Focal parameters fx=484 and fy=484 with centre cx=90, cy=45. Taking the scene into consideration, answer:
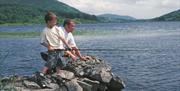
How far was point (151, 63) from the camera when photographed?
2884 centimetres

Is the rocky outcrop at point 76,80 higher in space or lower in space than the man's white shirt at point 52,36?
lower

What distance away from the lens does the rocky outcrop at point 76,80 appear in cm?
1384

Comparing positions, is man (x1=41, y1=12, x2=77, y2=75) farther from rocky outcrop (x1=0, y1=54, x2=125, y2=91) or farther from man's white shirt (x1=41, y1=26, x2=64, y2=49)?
rocky outcrop (x1=0, y1=54, x2=125, y2=91)

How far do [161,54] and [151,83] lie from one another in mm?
13816

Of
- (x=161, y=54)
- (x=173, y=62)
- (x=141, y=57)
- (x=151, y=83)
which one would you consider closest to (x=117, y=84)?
(x=151, y=83)

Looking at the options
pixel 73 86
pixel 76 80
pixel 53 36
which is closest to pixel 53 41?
pixel 53 36

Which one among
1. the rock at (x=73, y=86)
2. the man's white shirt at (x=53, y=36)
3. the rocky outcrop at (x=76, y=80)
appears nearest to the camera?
the man's white shirt at (x=53, y=36)

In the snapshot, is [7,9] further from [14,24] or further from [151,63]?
[151,63]

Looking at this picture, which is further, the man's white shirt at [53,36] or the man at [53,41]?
the man's white shirt at [53,36]

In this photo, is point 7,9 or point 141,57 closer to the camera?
point 141,57

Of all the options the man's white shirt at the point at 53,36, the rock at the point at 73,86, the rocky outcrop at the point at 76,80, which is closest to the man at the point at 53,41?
the man's white shirt at the point at 53,36

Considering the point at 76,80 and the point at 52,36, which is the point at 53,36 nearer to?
the point at 52,36

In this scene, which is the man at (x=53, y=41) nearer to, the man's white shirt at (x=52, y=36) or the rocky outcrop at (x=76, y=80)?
the man's white shirt at (x=52, y=36)

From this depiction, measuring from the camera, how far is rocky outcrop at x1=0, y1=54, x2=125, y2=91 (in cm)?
1384
